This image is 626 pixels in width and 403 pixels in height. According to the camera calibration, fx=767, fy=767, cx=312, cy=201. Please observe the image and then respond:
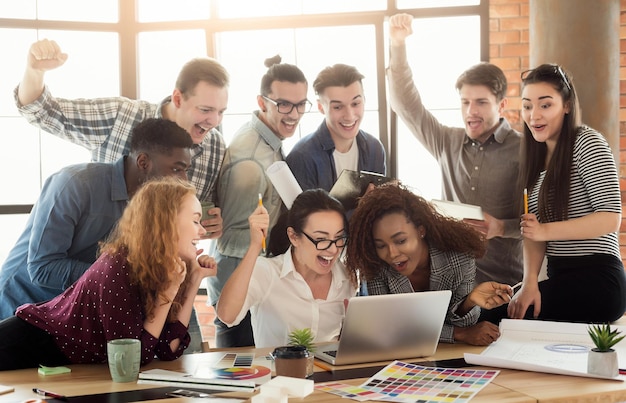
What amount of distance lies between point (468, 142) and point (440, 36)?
4.11 feet

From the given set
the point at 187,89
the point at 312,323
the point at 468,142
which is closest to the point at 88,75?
the point at 187,89

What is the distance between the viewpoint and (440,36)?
4699mm

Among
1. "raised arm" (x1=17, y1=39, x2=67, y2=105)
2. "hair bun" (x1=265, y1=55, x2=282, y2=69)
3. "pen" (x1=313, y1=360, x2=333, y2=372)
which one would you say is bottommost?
"pen" (x1=313, y1=360, x2=333, y2=372)

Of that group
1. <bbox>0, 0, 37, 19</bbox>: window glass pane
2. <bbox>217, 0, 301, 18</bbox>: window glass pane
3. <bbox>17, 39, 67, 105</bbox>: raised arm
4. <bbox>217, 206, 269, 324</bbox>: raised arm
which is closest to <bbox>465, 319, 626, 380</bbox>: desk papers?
<bbox>217, 206, 269, 324</bbox>: raised arm

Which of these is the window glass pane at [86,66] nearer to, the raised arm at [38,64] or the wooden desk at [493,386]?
the raised arm at [38,64]

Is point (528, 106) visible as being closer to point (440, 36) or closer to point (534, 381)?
point (534, 381)

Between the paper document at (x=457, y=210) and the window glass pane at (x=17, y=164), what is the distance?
2771 mm

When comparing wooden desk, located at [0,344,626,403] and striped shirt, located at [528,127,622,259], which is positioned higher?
striped shirt, located at [528,127,622,259]

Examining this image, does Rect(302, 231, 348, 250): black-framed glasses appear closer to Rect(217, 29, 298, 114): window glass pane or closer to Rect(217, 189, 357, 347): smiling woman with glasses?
Rect(217, 189, 357, 347): smiling woman with glasses

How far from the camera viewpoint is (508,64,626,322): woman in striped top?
286 cm

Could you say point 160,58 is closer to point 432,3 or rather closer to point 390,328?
point 432,3

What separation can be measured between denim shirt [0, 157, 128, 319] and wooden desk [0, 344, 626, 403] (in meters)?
0.61

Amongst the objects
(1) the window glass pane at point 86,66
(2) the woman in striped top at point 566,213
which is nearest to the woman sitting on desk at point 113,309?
(2) the woman in striped top at point 566,213

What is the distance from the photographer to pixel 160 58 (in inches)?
192
